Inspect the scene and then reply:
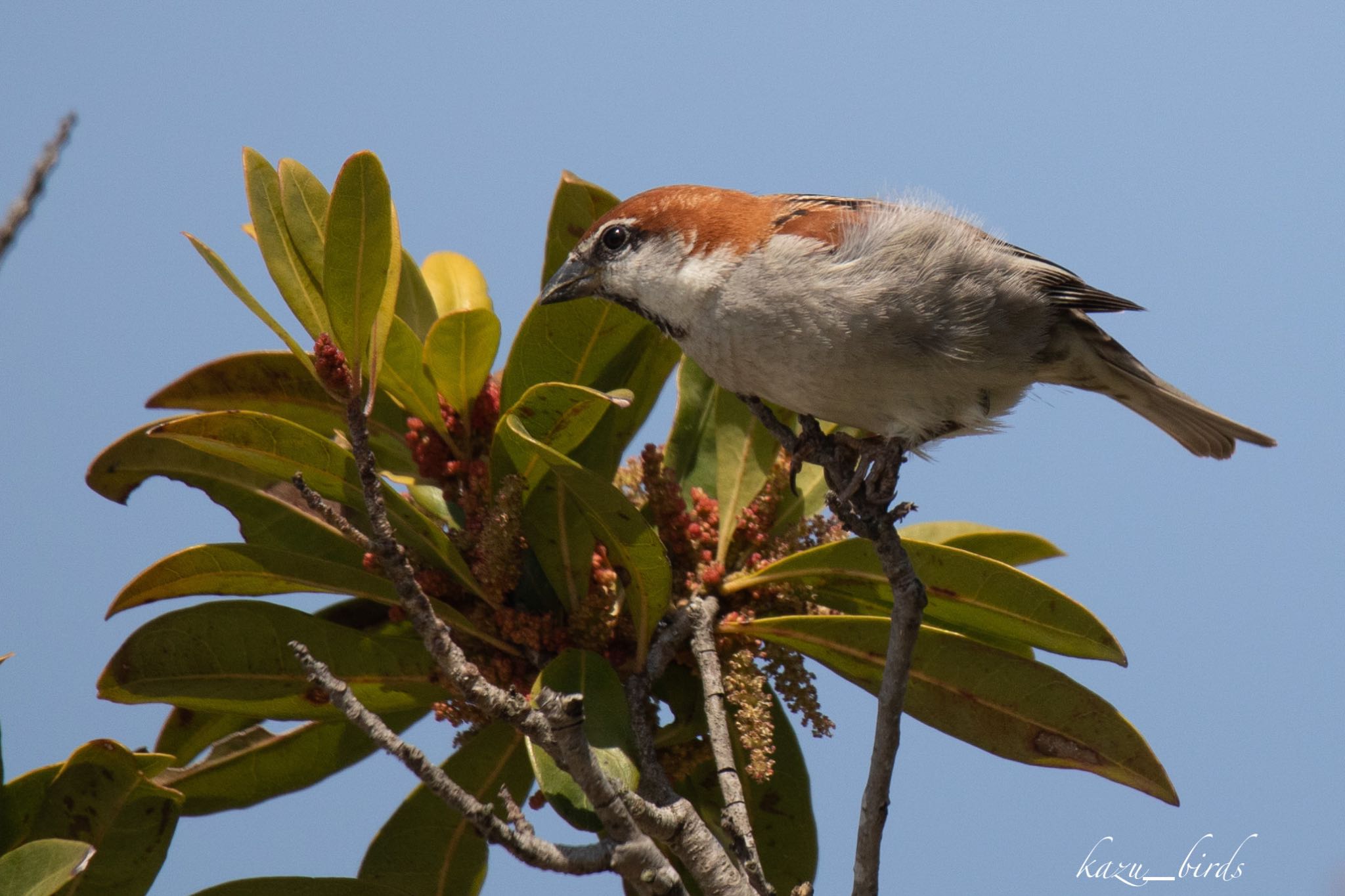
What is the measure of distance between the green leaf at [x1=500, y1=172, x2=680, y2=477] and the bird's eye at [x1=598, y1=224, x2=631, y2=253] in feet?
0.20

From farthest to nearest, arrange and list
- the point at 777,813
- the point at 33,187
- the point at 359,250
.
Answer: the point at 777,813 < the point at 359,250 < the point at 33,187

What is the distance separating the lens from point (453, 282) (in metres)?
3.63

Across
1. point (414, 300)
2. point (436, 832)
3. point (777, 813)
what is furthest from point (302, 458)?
point (777, 813)

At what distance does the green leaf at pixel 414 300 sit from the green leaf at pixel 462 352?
433 millimetres

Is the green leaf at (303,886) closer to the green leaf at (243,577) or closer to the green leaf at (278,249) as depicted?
the green leaf at (243,577)

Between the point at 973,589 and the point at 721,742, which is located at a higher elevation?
the point at 973,589

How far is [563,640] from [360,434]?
2.95 feet

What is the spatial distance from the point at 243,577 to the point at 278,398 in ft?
1.99

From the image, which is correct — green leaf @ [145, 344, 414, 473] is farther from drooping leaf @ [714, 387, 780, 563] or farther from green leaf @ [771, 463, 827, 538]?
green leaf @ [771, 463, 827, 538]

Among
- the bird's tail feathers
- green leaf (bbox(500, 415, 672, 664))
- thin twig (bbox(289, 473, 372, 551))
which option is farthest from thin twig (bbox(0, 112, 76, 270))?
the bird's tail feathers

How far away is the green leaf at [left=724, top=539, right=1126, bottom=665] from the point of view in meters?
2.63

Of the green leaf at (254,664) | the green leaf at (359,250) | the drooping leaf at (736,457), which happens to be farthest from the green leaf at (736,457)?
the green leaf at (359,250)

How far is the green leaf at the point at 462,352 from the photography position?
2.89 m

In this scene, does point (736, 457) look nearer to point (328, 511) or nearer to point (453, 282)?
point (453, 282)
